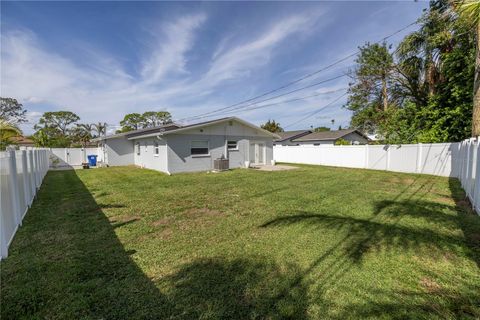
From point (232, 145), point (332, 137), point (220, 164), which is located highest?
point (332, 137)

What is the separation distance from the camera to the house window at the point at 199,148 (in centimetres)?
1460

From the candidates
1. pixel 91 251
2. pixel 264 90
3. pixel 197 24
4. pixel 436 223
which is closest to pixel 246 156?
pixel 264 90

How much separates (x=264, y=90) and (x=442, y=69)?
12.5 metres

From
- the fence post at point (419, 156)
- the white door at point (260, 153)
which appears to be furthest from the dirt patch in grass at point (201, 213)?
the fence post at point (419, 156)

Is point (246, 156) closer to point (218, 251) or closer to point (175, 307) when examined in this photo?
point (218, 251)

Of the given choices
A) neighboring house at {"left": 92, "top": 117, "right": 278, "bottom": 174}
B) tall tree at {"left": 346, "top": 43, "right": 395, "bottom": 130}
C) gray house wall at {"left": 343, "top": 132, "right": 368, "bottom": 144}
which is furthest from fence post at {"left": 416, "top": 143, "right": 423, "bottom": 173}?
gray house wall at {"left": 343, "top": 132, "right": 368, "bottom": 144}

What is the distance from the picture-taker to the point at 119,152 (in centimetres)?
1956

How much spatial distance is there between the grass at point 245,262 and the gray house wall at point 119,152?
550 inches

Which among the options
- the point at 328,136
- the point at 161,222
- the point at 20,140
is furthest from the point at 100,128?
the point at 161,222

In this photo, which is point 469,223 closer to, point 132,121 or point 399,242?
point 399,242

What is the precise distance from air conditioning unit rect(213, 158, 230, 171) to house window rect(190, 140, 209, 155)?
987 mm

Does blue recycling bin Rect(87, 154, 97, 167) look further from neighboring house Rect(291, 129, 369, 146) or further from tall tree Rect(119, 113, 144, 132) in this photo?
tall tree Rect(119, 113, 144, 132)

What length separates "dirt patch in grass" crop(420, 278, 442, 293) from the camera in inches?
106

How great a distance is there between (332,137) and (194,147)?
20843 millimetres
